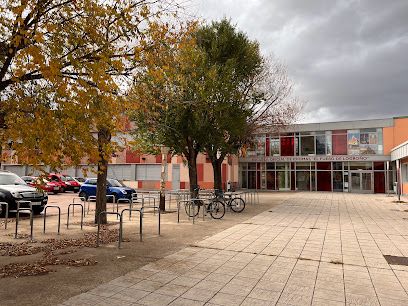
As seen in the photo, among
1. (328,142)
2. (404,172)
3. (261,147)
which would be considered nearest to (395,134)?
(404,172)

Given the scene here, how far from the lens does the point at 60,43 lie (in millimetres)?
5742

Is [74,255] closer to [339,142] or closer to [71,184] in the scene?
[71,184]

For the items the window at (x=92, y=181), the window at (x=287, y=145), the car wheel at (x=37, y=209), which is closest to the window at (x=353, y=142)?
the window at (x=287, y=145)

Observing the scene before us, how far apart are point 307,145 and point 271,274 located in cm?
3259

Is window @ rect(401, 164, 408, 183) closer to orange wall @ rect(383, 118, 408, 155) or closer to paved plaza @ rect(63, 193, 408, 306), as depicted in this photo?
orange wall @ rect(383, 118, 408, 155)

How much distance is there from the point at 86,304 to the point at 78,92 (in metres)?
3.07

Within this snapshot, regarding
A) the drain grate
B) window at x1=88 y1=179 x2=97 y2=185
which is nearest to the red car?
window at x1=88 y1=179 x2=97 y2=185

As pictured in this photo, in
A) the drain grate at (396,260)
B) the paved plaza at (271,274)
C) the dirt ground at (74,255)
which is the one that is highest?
the dirt ground at (74,255)

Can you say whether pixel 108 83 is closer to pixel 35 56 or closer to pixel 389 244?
pixel 35 56

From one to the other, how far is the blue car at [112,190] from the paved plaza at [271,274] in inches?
479

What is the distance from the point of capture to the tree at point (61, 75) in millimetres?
5234

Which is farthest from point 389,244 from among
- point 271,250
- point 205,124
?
point 205,124

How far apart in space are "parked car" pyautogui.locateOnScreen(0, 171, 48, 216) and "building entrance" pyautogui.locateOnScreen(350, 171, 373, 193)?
29859mm

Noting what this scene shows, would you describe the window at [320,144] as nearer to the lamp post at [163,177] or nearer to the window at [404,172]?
the window at [404,172]
